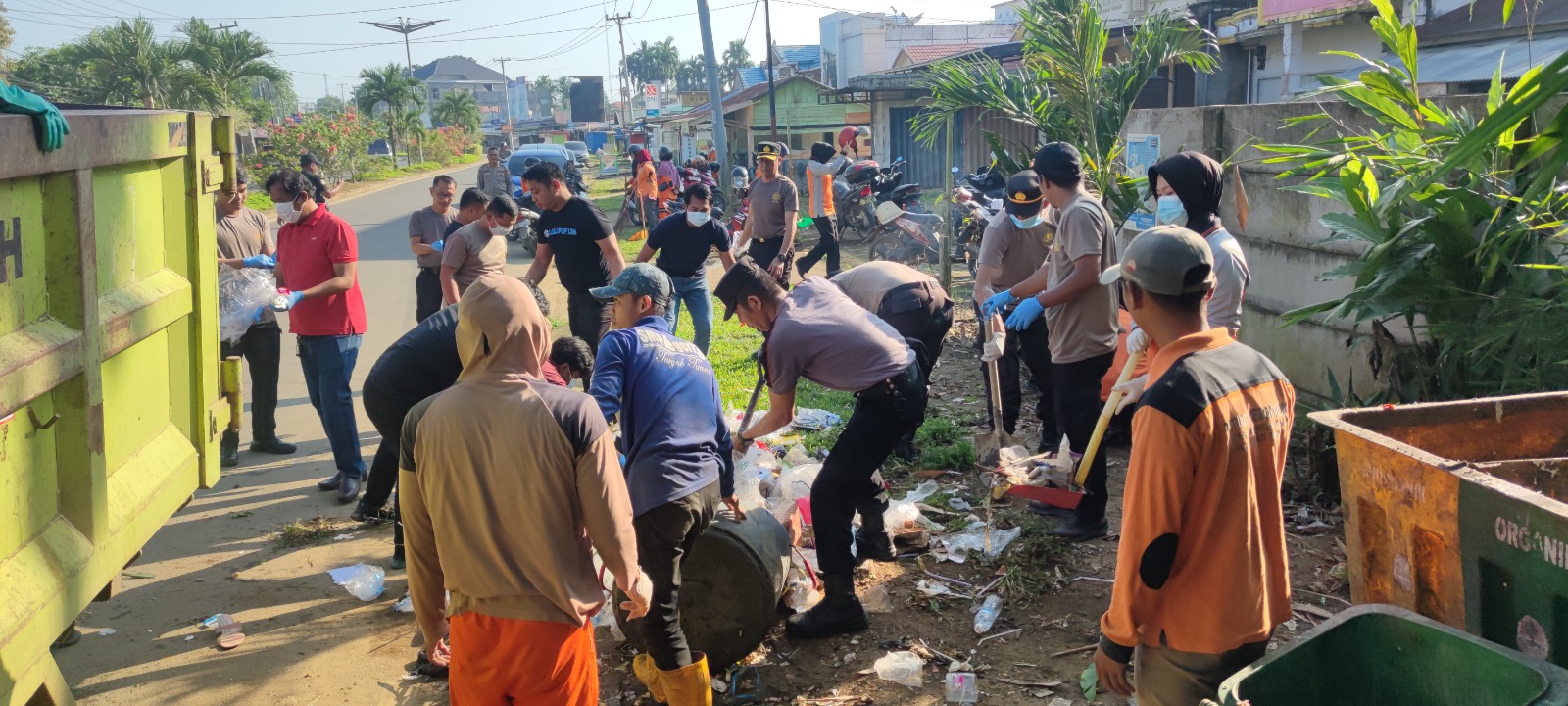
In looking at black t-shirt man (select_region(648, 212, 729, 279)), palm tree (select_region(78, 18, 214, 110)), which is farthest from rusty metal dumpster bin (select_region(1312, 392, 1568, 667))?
palm tree (select_region(78, 18, 214, 110))

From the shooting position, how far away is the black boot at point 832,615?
431cm

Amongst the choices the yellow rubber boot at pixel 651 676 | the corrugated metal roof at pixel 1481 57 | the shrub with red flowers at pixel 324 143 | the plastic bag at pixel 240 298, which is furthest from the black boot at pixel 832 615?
the shrub with red flowers at pixel 324 143

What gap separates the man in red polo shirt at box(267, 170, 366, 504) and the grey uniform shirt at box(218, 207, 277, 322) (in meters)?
0.66

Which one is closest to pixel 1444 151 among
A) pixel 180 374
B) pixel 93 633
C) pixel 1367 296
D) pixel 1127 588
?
pixel 1367 296

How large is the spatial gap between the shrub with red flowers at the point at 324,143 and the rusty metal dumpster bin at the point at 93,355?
25.9 metres

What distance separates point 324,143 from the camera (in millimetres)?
32125

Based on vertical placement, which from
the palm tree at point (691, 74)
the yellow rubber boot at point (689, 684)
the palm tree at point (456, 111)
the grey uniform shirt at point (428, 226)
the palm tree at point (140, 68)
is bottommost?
the yellow rubber boot at point (689, 684)

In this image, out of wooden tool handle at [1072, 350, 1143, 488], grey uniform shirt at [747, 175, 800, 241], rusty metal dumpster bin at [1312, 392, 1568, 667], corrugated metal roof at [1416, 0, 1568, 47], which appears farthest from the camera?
corrugated metal roof at [1416, 0, 1568, 47]

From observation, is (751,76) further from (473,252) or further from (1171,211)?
(1171,211)

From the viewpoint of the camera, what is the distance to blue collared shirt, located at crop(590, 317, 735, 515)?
11.5ft

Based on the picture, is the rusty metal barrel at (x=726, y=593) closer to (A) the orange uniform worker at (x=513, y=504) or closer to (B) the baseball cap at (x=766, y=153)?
(A) the orange uniform worker at (x=513, y=504)

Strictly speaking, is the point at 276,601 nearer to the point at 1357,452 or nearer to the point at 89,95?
the point at 1357,452

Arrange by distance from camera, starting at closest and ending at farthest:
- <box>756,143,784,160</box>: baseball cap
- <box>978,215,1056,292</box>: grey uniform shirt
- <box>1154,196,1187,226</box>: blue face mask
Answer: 1. <box>1154,196,1187,226</box>: blue face mask
2. <box>978,215,1056,292</box>: grey uniform shirt
3. <box>756,143,784,160</box>: baseball cap

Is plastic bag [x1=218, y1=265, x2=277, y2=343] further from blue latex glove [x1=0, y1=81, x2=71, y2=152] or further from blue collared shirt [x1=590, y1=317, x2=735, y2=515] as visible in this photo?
blue latex glove [x1=0, y1=81, x2=71, y2=152]
